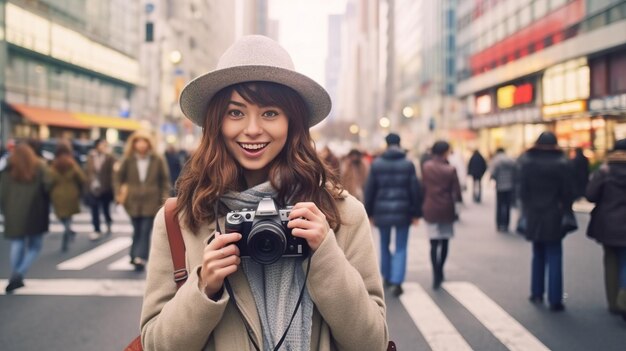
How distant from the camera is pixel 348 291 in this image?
1.56 m

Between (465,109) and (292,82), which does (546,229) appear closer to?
(292,82)

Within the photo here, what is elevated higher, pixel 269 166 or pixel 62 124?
pixel 62 124

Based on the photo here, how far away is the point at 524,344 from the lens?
464 centimetres

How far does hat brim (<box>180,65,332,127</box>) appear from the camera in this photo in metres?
1.69

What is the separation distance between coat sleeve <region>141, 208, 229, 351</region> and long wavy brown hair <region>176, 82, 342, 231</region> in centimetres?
16

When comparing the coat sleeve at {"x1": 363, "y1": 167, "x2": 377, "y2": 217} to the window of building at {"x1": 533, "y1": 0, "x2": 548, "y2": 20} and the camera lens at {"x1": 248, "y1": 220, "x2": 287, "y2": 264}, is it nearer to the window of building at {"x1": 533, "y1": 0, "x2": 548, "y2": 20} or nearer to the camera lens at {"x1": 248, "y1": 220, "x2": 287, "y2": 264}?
the camera lens at {"x1": 248, "y1": 220, "x2": 287, "y2": 264}

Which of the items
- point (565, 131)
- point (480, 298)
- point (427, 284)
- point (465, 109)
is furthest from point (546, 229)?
point (465, 109)

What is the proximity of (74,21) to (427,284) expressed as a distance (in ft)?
123

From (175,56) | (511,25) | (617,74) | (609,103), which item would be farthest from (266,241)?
(511,25)

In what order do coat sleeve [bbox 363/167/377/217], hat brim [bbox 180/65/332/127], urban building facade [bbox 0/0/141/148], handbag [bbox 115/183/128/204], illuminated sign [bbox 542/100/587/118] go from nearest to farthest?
hat brim [bbox 180/65/332/127]
coat sleeve [bbox 363/167/377/217]
handbag [bbox 115/183/128/204]
illuminated sign [bbox 542/100/587/118]
urban building facade [bbox 0/0/141/148]

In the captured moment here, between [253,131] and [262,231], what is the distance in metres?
0.40

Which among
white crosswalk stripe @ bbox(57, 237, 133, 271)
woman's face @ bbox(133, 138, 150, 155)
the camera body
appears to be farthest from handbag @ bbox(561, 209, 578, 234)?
white crosswalk stripe @ bbox(57, 237, 133, 271)

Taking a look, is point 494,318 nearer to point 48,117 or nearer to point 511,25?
point 48,117

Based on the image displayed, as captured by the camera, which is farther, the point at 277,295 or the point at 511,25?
the point at 511,25
